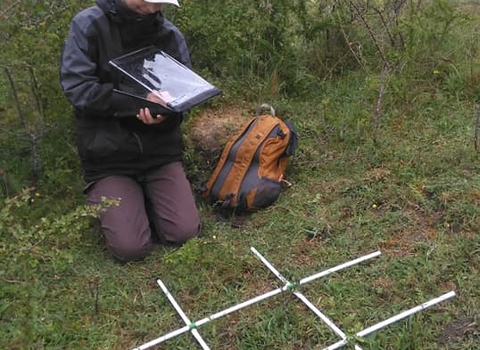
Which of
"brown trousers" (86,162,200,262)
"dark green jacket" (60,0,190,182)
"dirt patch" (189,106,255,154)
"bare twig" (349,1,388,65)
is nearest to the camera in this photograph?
"dark green jacket" (60,0,190,182)

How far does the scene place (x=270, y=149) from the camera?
344 cm

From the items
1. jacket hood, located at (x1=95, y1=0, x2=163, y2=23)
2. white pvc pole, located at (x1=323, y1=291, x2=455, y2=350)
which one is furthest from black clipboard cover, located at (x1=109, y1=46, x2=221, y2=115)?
white pvc pole, located at (x1=323, y1=291, x2=455, y2=350)

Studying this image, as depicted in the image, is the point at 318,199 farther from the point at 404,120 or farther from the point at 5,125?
the point at 5,125

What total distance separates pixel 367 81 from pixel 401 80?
0.24 meters

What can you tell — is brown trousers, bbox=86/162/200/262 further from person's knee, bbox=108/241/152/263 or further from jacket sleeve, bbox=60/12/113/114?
jacket sleeve, bbox=60/12/113/114

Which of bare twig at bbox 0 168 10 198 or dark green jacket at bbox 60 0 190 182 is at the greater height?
dark green jacket at bbox 60 0 190 182

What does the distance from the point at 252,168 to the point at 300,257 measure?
2.18 ft

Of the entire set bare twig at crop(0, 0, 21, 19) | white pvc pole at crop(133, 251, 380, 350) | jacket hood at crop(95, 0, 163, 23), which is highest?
jacket hood at crop(95, 0, 163, 23)

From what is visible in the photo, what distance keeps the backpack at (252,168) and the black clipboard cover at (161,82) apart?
0.61 m

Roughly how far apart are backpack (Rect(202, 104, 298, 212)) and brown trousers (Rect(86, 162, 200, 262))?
0.66 ft

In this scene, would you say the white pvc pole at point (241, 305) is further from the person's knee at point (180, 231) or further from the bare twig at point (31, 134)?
the bare twig at point (31, 134)

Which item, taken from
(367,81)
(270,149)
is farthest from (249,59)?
(270,149)

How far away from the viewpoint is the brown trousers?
3.02 m

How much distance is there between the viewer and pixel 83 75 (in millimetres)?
2906
